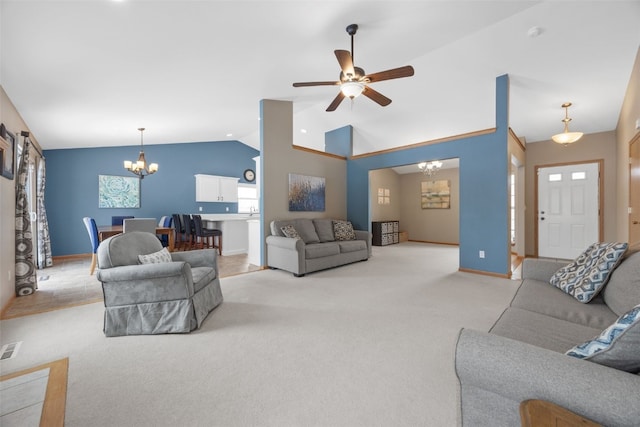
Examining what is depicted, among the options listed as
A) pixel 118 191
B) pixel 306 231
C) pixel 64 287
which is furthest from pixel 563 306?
pixel 118 191

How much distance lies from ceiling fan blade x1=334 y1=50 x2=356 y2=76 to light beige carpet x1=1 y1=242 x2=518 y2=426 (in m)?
2.50

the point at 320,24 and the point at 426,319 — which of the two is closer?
the point at 426,319

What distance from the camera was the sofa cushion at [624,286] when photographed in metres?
1.47

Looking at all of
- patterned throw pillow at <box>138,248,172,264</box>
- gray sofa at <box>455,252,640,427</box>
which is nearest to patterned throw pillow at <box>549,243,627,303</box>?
gray sofa at <box>455,252,640,427</box>

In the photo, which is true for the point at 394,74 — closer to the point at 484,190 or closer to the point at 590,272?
the point at 590,272

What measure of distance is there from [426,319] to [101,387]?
248 cm

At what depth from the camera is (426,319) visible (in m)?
2.53

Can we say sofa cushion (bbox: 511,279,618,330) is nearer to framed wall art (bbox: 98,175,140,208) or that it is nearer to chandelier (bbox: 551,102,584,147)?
chandelier (bbox: 551,102,584,147)

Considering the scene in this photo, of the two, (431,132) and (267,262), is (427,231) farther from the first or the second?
(267,262)

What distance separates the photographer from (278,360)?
1.88 m

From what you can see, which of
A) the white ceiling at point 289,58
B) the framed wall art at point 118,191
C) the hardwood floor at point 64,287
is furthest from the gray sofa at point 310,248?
the framed wall art at point 118,191

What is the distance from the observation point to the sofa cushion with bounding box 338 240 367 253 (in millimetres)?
4806

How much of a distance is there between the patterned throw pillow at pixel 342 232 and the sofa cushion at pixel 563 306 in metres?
3.39

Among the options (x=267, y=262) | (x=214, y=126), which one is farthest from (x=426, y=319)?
(x=214, y=126)
